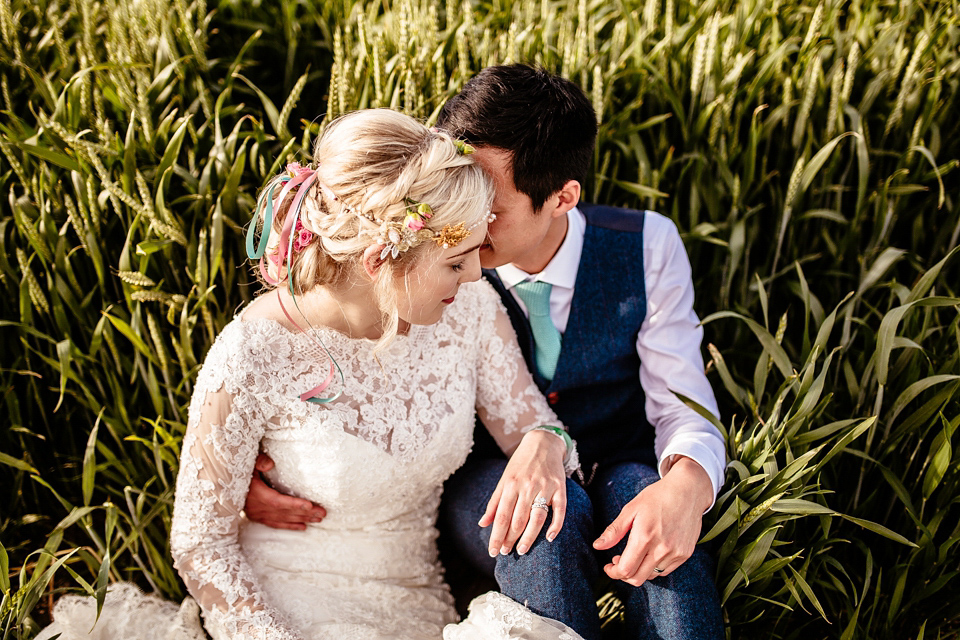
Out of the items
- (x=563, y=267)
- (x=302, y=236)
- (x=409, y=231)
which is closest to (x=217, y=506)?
(x=302, y=236)

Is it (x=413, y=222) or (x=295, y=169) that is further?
(x=295, y=169)

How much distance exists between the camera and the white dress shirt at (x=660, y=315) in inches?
69.0

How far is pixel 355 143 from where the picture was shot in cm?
132

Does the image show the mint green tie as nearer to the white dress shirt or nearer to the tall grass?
the white dress shirt

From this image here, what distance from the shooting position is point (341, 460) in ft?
4.91

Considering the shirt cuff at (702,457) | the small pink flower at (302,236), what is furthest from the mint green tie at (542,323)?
the small pink flower at (302,236)

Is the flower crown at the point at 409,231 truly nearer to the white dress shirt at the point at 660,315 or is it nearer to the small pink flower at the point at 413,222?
the small pink flower at the point at 413,222

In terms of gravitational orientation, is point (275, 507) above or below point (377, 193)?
below

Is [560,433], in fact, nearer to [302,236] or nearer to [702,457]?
[702,457]

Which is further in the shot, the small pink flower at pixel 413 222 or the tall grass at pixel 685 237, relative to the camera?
the tall grass at pixel 685 237

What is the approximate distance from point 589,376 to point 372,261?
0.70 metres

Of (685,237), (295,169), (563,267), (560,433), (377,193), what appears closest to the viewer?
(377,193)

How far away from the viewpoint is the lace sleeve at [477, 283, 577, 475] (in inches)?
67.3

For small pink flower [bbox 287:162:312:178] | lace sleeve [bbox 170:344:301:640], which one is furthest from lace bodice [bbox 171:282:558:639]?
small pink flower [bbox 287:162:312:178]
